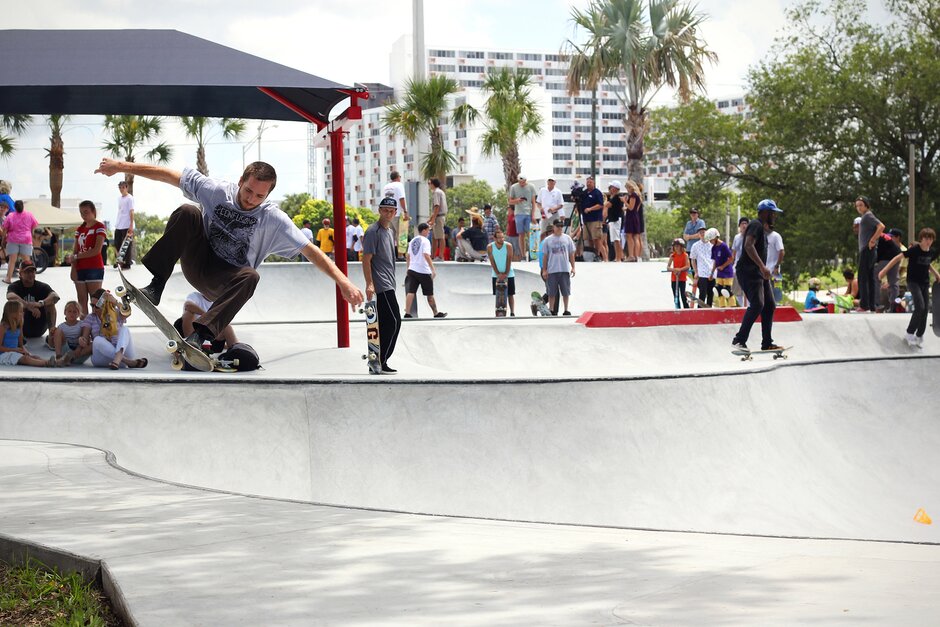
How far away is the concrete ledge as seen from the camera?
43.9 ft

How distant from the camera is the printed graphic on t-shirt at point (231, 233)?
25.9ft

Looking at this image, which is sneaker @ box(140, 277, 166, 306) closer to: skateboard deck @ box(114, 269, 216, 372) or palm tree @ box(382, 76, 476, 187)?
skateboard deck @ box(114, 269, 216, 372)

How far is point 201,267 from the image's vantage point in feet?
26.3

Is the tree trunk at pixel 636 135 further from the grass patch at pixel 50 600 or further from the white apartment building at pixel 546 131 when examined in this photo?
the white apartment building at pixel 546 131

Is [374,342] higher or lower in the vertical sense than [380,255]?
lower

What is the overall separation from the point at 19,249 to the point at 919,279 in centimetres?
1344

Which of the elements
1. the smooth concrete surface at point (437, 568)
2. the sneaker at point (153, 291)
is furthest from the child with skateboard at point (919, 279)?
the sneaker at point (153, 291)

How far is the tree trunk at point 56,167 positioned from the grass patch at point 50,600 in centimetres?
4309

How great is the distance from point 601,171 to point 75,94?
172m

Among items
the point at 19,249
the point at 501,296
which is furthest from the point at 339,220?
the point at 19,249

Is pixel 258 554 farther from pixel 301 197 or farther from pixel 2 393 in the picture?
pixel 301 197

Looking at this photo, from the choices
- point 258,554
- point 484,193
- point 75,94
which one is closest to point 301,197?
point 484,193

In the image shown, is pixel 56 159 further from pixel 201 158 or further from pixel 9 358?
pixel 9 358

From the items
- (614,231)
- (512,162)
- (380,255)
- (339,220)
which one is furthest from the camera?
(512,162)
